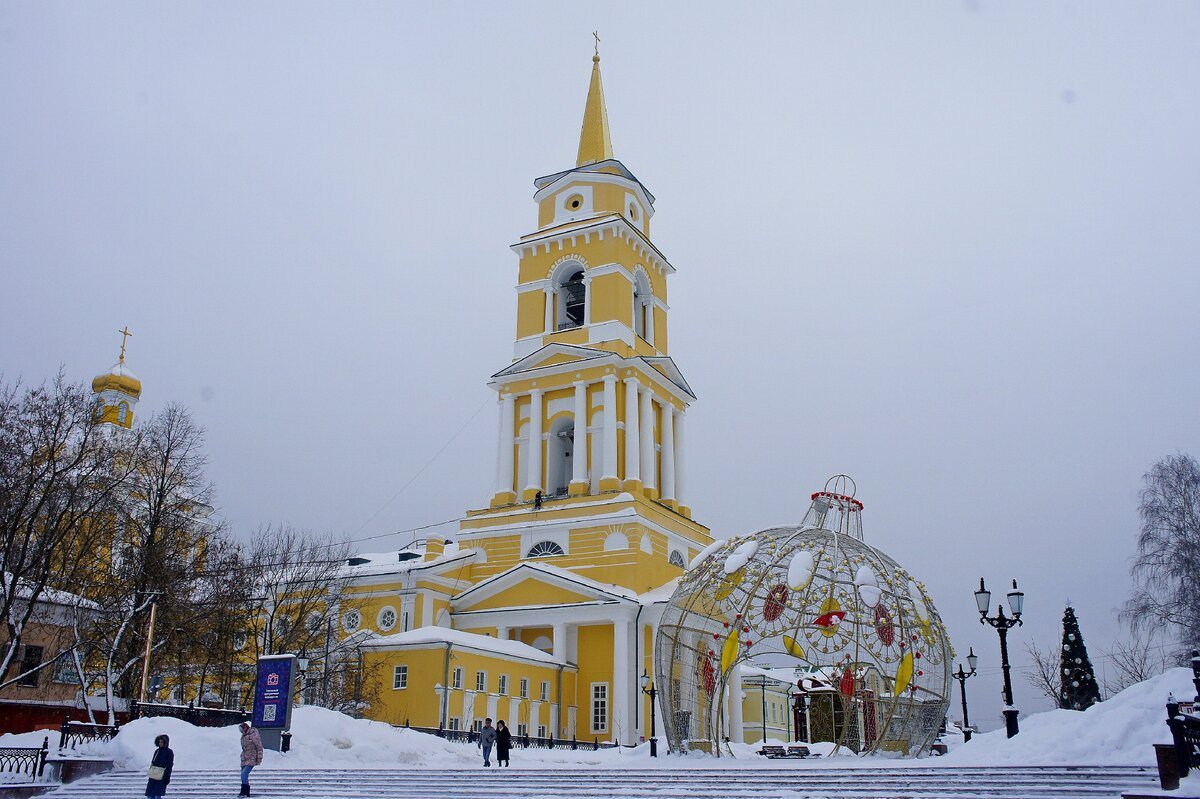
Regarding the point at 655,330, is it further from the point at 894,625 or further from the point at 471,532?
the point at 894,625

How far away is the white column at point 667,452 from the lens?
155ft

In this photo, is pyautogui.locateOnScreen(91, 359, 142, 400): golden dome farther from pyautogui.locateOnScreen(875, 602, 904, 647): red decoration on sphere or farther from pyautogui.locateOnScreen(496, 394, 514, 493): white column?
pyautogui.locateOnScreen(875, 602, 904, 647): red decoration on sphere

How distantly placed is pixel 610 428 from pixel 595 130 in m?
18.4

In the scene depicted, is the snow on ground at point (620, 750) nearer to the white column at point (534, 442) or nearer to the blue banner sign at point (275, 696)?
the blue banner sign at point (275, 696)

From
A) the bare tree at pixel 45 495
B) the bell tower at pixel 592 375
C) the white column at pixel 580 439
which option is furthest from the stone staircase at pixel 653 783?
the white column at pixel 580 439

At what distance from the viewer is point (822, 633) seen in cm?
1856

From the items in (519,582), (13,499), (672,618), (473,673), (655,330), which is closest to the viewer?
(672,618)

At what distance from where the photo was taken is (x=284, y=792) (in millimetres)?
17938

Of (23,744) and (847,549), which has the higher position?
(847,549)

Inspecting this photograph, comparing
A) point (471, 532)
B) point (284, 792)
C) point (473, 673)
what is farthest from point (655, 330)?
point (284, 792)

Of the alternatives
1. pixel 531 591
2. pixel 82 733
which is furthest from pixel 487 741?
pixel 531 591

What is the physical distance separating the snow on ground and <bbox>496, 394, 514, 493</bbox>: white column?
19.3 metres

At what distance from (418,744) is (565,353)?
2574 centimetres

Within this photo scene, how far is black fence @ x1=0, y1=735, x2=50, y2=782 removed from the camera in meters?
20.0
